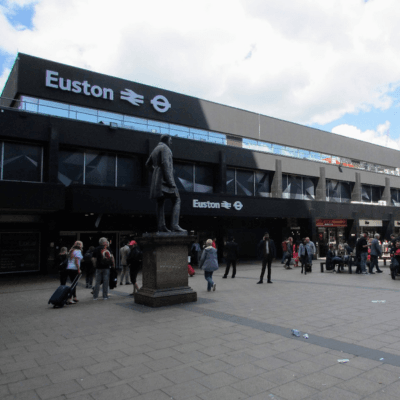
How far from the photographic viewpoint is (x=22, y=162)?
60.6 feet

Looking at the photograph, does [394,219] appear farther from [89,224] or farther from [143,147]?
[89,224]

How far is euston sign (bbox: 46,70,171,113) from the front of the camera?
2097 centimetres

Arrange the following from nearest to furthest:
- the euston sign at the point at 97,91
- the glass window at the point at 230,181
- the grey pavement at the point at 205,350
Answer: the grey pavement at the point at 205,350, the euston sign at the point at 97,91, the glass window at the point at 230,181

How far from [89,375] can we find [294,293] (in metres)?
7.59

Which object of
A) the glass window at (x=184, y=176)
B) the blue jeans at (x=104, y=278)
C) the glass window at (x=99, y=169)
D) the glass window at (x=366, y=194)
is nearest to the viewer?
the blue jeans at (x=104, y=278)

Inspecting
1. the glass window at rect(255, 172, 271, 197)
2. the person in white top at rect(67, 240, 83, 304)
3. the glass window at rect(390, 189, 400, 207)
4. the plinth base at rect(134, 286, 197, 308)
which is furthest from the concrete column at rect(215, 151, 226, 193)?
the glass window at rect(390, 189, 400, 207)

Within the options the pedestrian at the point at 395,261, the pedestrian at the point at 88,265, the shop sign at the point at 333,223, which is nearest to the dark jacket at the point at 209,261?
the pedestrian at the point at 88,265

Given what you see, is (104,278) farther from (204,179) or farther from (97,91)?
(97,91)

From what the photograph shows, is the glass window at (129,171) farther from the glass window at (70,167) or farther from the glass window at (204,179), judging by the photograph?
the glass window at (204,179)

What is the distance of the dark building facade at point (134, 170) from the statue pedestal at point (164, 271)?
377 inches

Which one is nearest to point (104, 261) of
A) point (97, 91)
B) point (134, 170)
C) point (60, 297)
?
point (60, 297)

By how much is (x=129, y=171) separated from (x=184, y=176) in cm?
394

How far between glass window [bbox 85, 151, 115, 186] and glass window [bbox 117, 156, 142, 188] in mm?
432

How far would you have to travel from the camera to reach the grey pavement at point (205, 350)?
3910 millimetres
